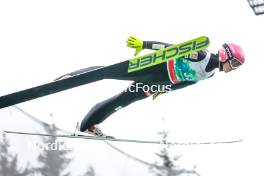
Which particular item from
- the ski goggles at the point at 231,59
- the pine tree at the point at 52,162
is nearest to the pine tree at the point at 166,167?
the pine tree at the point at 52,162

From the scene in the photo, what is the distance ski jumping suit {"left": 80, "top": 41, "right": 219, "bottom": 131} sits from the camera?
862 centimetres

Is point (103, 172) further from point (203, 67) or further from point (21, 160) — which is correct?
point (203, 67)

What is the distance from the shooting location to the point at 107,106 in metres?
8.98

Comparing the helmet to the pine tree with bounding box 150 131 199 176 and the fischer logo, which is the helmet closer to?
the fischer logo

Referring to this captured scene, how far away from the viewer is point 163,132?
16.4m

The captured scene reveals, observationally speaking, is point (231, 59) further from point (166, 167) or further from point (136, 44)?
point (166, 167)

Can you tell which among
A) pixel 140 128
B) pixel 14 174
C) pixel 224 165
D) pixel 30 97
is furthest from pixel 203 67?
pixel 224 165

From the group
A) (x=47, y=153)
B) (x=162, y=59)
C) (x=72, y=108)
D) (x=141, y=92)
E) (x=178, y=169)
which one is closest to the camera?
(x=162, y=59)

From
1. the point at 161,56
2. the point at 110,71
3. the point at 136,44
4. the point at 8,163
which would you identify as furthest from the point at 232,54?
the point at 8,163

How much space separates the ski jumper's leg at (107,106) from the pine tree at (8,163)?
667cm

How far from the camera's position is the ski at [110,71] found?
27.2 ft

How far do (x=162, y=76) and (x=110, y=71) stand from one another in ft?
3.20

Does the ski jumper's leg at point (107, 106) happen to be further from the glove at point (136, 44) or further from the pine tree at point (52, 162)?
the pine tree at point (52, 162)

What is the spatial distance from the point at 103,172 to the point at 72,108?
31.4 ft
